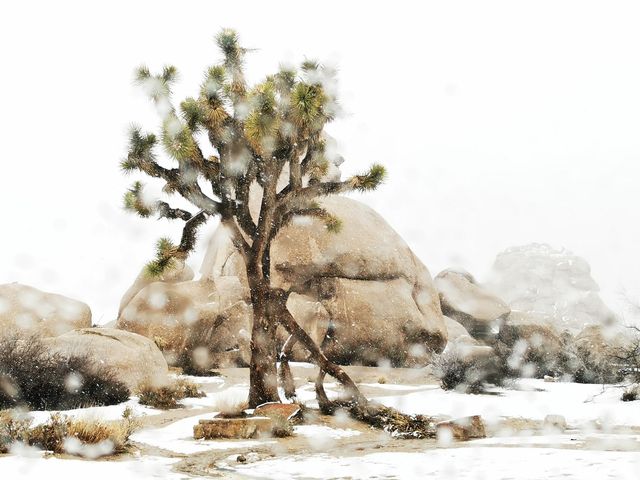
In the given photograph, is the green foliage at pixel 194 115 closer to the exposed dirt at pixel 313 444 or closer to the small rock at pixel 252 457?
the exposed dirt at pixel 313 444

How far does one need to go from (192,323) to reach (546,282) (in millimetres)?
112626

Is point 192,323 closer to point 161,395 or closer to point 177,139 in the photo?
point 161,395

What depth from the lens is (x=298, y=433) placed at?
9680mm

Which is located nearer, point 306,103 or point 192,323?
point 306,103

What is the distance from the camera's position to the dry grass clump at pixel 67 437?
6789 millimetres

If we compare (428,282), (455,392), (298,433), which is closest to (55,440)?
(298,433)

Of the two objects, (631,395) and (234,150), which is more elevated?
(234,150)

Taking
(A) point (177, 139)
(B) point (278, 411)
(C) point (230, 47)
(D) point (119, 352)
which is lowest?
(B) point (278, 411)

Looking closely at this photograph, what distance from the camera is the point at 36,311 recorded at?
19.2m

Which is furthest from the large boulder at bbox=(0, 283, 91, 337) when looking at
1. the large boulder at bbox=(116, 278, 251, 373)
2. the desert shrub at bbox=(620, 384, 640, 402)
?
the desert shrub at bbox=(620, 384, 640, 402)

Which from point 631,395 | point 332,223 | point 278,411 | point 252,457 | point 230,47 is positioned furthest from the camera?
point 332,223

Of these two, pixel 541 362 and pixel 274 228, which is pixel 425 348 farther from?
pixel 274 228

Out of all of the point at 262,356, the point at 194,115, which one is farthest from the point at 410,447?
the point at 194,115

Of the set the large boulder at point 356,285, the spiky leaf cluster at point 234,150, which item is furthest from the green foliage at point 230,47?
the large boulder at point 356,285
